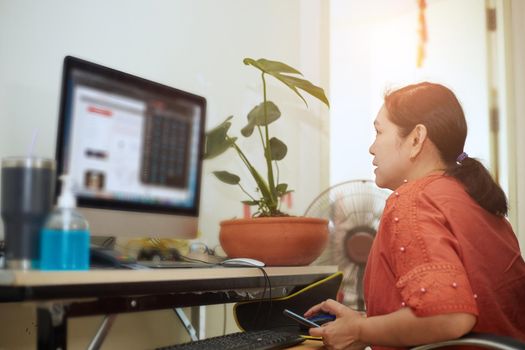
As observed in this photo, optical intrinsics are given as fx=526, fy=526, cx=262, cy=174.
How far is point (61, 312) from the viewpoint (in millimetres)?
814

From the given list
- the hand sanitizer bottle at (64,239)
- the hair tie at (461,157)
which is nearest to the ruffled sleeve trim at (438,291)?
the hair tie at (461,157)

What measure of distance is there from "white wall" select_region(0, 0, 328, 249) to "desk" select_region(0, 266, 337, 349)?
63 cm

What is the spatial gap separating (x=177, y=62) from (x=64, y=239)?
1.06 m

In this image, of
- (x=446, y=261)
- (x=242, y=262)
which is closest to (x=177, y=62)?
(x=242, y=262)

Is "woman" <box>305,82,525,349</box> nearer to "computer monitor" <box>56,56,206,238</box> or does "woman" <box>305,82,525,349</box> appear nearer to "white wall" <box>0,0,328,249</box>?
"computer monitor" <box>56,56,206,238</box>

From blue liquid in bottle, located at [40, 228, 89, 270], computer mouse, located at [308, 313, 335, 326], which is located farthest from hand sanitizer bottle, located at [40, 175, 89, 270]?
computer mouse, located at [308, 313, 335, 326]

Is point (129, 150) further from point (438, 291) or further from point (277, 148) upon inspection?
point (438, 291)

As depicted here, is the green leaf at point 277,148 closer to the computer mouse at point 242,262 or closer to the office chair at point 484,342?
the computer mouse at point 242,262

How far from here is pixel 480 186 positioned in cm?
114

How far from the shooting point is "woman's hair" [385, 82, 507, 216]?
1.15 metres

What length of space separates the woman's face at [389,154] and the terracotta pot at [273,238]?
0.23 meters

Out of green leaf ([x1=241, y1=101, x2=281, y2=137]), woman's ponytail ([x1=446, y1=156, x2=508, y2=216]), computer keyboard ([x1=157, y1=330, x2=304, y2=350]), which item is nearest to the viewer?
computer keyboard ([x1=157, y1=330, x2=304, y2=350])

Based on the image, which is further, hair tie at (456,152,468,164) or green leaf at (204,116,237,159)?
green leaf at (204,116,237,159)

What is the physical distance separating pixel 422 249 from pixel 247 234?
0.53 metres
